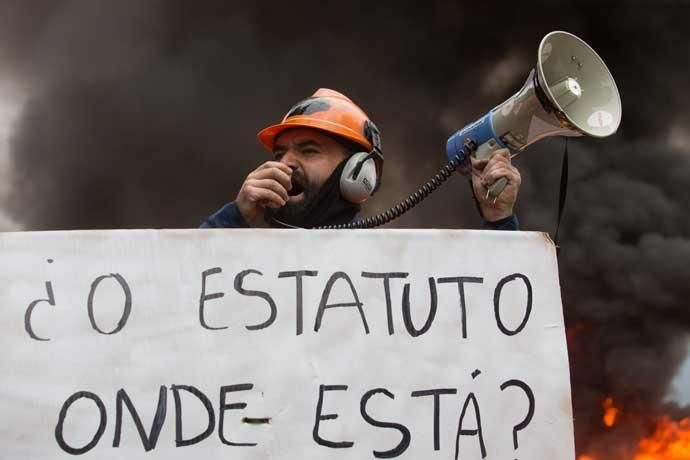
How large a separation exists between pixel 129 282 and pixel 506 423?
2.83 feet

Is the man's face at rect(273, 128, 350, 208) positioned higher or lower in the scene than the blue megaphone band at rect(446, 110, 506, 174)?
higher

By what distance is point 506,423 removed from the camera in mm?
1675

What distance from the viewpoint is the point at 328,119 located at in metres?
2.68

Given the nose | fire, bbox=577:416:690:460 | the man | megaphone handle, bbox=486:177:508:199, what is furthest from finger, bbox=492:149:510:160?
fire, bbox=577:416:690:460

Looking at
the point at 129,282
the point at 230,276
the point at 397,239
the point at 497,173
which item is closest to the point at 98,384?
the point at 129,282

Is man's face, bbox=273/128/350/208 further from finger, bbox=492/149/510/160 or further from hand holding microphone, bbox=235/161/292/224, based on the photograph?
finger, bbox=492/149/510/160

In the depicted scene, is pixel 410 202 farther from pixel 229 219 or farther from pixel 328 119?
pixel 229 219

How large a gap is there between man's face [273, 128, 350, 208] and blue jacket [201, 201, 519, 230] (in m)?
0.29

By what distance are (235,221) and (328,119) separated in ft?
1.97

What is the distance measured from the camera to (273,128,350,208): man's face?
2576 mm

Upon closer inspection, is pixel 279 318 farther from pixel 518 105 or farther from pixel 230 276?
pixel 518 105

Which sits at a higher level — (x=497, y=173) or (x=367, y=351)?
(x=497, y=173)

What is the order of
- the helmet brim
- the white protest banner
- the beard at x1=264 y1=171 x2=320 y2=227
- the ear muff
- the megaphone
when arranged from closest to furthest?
the white protest banner
the megaphone
the beard at x1=264 y1=171 x2=320 y2=227
the ear muff
the helmet brim

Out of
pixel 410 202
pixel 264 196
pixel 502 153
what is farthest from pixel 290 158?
pixel 502 153
